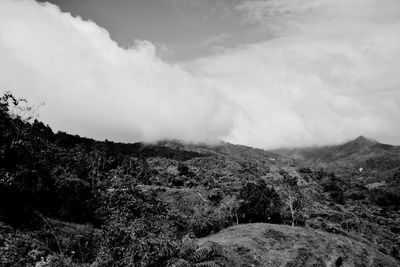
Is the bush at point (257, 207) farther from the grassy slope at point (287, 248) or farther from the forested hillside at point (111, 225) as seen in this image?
the grassy slope at point (287, 248)

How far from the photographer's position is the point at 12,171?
23797mm

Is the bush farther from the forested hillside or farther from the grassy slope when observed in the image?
the grassy slope

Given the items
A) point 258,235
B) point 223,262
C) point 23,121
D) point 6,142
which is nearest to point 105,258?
point 223,262

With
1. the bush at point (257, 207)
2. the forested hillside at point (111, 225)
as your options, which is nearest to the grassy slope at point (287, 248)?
the forested hillside at point (111, 225)

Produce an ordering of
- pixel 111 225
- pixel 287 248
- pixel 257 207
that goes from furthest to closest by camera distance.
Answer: pixel 257 207
pixel 287 248
pixel 111 225

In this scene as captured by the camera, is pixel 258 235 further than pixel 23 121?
No

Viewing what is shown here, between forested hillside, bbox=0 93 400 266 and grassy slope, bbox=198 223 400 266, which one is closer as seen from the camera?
forested hillside, bbox=0 93 400 266

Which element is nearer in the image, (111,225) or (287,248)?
(111,225)

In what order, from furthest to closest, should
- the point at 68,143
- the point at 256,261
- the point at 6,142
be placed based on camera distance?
the point at 68,143 → the point at 6,142 → the point at 256,261

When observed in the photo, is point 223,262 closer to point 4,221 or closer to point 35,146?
point 4,221

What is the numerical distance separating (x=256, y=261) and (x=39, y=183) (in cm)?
1576

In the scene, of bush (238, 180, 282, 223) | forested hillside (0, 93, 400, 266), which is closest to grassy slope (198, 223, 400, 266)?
forested hillside (0, 93, 400, 266)

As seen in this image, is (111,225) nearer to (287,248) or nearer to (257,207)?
(287,248)

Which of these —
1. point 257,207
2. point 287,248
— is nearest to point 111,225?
point 287,248
